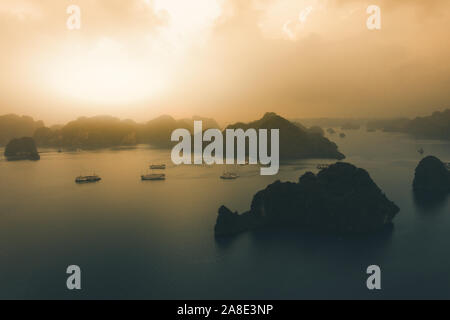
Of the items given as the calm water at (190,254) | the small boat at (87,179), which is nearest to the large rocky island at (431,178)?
the calm water at (190,254)

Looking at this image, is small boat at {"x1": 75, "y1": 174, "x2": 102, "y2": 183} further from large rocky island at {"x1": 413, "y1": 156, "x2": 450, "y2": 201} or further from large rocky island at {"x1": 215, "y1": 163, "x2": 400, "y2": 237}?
large rocky island at {"x1": 413, "y1": 156, "x2": 450, "y2": 201}

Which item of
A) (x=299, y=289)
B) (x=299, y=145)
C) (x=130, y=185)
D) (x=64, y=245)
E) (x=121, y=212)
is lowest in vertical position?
(x=299, y=289)

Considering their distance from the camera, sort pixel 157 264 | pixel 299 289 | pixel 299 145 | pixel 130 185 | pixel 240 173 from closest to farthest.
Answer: pixel 299 289
pixel 157 264
pixel 130 185
pixel 240 173
pixel 299 145

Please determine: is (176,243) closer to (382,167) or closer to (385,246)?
(385,246)

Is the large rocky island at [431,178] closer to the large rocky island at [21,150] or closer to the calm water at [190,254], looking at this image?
the calm water at [190,254]

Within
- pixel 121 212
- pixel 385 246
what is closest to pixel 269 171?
pixel 121 212

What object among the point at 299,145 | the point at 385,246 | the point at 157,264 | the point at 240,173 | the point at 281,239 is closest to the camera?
the point at 157,264

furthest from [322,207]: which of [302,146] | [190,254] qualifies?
[302,146]

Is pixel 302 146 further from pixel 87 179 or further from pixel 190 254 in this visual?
pixel 190 254

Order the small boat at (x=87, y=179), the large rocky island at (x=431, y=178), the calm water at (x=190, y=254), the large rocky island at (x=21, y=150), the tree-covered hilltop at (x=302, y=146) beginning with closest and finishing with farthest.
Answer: the calm water at (x=190, y=254)
the large rocky island at (x=431, y=178)
the small boat at (x=87, y=179)
the tree-covered hilltop at (x=302, y=146)
the large rocky island at (x=21, y=150)
